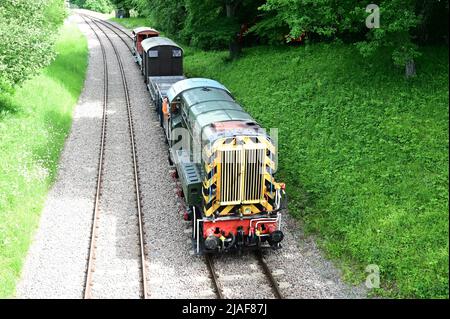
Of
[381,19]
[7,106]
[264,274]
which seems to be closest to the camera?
[264,274]

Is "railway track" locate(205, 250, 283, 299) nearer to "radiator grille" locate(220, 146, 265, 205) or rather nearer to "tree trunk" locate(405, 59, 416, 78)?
"radiator grille" locate(220, 146, 265, 205)

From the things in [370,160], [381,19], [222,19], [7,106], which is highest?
[222,19]

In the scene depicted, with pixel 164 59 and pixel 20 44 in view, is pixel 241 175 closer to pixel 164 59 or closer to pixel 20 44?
pixel 20 44

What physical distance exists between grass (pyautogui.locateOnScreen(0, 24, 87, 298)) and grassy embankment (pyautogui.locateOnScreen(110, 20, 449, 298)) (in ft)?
28.5

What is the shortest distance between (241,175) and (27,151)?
1074 cm

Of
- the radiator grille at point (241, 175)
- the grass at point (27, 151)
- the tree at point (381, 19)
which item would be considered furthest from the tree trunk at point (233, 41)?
the radiator grille at point (241, 175)

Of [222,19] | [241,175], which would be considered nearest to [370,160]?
[241,175]

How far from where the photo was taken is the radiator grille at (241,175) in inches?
484

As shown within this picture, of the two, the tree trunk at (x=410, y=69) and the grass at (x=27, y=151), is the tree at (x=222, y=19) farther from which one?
the tree trunk at (x=410, y=69)

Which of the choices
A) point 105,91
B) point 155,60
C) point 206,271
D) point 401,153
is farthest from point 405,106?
point 105,91

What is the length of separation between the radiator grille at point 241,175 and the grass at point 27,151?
6.05 m

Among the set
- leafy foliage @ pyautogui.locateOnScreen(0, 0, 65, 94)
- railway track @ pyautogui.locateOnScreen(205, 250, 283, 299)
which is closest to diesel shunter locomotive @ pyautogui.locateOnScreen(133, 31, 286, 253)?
railway track @ pyautogui.locateOnScreen(205, 250, 283, 299)

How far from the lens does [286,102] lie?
21844 millimetres

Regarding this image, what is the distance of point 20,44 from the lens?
19.4 meters
